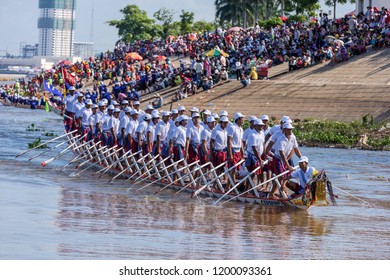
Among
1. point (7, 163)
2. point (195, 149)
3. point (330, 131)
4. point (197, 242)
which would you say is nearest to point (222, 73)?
point (330, 131)

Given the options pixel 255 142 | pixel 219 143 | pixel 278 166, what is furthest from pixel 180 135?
pixel 278 166

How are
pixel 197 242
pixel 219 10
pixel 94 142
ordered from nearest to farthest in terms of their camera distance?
pixel 197 242
pixel 94 142
pixel 219 10

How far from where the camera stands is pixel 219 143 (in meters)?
23.2

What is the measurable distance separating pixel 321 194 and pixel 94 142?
1192cm

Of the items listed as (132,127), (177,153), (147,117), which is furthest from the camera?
(132,127)

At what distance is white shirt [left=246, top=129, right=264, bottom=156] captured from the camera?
21906 millimetres

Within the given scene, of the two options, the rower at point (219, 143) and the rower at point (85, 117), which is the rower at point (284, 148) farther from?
the rower at point (85, 117)

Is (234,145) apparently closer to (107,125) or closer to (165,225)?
(165,225)

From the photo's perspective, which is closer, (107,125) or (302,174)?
(302,174)

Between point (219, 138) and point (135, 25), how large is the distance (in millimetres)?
104252

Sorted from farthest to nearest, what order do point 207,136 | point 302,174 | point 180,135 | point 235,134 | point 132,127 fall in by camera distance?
1. point 132,127
2. point 180,135
3. point 207,136
4. point 235,134
5. point 302,174

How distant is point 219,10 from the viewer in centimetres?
10744

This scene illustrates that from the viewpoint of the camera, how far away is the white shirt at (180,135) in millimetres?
24672
